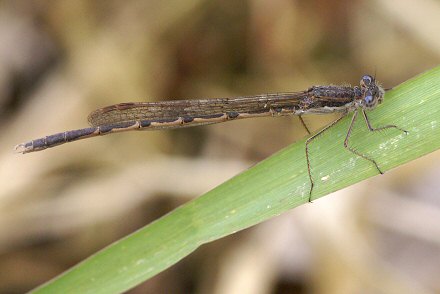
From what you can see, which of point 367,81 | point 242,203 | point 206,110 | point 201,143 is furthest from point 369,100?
point 201,143

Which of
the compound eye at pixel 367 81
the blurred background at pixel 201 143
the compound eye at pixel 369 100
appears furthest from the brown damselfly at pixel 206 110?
the blurred background at pixel 201 143

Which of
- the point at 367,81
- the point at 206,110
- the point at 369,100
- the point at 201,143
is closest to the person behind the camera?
the point at 369,100

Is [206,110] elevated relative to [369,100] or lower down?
elevated

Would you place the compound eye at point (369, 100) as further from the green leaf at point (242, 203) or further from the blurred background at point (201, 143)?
the blurred background at point (201, 143)

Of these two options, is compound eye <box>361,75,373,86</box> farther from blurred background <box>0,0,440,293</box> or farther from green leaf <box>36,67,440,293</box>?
blurred background <box>0,0,440,293</box>

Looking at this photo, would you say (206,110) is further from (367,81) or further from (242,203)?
(242,203)

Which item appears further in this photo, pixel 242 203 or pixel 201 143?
pixel 201 143

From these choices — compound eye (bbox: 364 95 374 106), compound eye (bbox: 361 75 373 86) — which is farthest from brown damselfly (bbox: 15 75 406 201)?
compound eye (bbox: 364 95 374 106)
